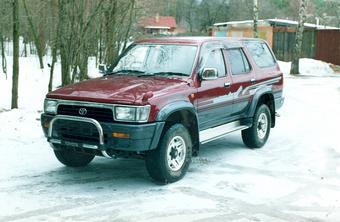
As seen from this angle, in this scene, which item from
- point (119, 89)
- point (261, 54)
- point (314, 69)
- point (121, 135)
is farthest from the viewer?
point (314, 69)

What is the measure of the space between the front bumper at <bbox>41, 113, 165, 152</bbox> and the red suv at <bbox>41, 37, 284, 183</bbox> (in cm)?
1

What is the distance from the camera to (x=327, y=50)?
3041 centimetres

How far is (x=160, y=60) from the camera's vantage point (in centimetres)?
724

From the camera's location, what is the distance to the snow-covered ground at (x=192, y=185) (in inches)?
210

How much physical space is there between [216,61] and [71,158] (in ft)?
8.38

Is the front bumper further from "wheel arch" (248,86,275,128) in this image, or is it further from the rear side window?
the rear side window

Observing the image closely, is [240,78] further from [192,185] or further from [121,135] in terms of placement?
[121,135]

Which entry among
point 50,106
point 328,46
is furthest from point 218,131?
point 328,46

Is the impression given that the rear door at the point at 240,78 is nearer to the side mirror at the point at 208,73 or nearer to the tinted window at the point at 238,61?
the tinted window at the point at 238,61

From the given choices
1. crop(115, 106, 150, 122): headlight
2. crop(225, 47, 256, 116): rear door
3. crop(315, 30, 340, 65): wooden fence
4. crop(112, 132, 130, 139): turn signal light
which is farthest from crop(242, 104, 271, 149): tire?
crop(315, 30, 340, 65): wooden fence

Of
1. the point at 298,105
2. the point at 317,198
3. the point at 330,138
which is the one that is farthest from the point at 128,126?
the point at 298,105

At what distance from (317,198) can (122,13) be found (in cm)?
1035

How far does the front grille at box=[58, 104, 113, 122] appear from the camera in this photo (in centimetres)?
594

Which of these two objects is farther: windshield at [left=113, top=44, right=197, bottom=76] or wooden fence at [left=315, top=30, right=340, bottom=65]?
wooden fence at [left=315, top=30, right=340, bottom=65]
